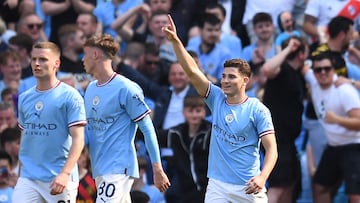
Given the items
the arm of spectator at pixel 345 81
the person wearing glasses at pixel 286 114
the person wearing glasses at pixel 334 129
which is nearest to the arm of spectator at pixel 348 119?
the person wearing glasses at pixel 334 129

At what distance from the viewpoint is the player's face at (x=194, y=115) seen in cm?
1486

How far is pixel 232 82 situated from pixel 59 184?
204 centimetres

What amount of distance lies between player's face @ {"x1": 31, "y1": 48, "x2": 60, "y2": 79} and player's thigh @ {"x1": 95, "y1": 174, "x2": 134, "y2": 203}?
120cm

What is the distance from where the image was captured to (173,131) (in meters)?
15.0

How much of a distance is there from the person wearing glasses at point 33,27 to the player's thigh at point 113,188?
20.2ft

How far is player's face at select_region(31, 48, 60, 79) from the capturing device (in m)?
11.9

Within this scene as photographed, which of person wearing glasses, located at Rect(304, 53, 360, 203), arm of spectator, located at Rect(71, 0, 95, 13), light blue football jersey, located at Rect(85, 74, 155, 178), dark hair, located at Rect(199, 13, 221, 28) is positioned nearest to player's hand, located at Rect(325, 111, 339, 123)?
person wearing glasses, located at Rect(304, 53, 360, 203)

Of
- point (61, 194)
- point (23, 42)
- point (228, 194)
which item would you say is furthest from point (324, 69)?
point (23, 42)

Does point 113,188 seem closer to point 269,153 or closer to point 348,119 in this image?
point 269,153

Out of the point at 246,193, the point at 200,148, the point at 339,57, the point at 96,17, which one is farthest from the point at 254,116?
the point at 96,17

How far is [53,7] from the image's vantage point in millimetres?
18875

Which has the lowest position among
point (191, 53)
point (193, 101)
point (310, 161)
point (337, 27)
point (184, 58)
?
point (310, 161)

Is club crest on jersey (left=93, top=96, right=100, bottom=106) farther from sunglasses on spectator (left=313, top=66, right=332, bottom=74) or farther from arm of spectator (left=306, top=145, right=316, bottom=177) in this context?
arm of spectator (left=306, top=145, right=316, bottom=177)

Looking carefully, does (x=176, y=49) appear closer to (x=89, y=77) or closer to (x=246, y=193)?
(x=246, y=193)
